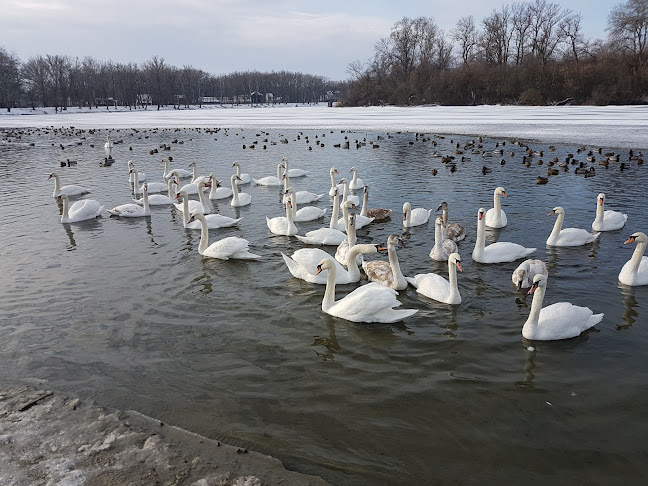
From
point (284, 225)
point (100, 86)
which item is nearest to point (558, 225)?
point (284, 225)

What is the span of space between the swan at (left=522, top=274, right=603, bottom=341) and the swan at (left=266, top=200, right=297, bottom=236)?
5.36m

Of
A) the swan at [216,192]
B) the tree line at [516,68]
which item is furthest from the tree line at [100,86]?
the swan at [216,192]

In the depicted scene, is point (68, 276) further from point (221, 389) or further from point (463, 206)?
point (463, 206)

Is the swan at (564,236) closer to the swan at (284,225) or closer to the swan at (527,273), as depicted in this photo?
the swan at (527,273)

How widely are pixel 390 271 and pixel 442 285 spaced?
875mm

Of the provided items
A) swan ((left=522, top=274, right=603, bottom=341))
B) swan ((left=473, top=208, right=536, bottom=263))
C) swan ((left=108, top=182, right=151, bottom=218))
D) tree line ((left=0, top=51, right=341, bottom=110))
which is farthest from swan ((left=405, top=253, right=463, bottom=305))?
tree line ((left=0, top=51, right=341, bottom=110))

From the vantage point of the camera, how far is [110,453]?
13.2 feet

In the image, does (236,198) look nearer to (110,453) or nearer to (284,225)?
(284,225)

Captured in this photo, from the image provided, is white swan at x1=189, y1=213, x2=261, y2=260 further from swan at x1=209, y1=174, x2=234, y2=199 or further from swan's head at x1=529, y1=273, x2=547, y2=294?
swan at x1=209, y1=174, x2=234, y2=199

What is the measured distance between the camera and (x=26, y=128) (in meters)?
46.7

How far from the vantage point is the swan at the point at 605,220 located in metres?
9.77

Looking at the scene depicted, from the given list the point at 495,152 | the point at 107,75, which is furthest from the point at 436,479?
the point at 107,75

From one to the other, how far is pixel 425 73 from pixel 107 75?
8621cm

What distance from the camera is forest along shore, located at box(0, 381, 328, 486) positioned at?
3754 millimetres
